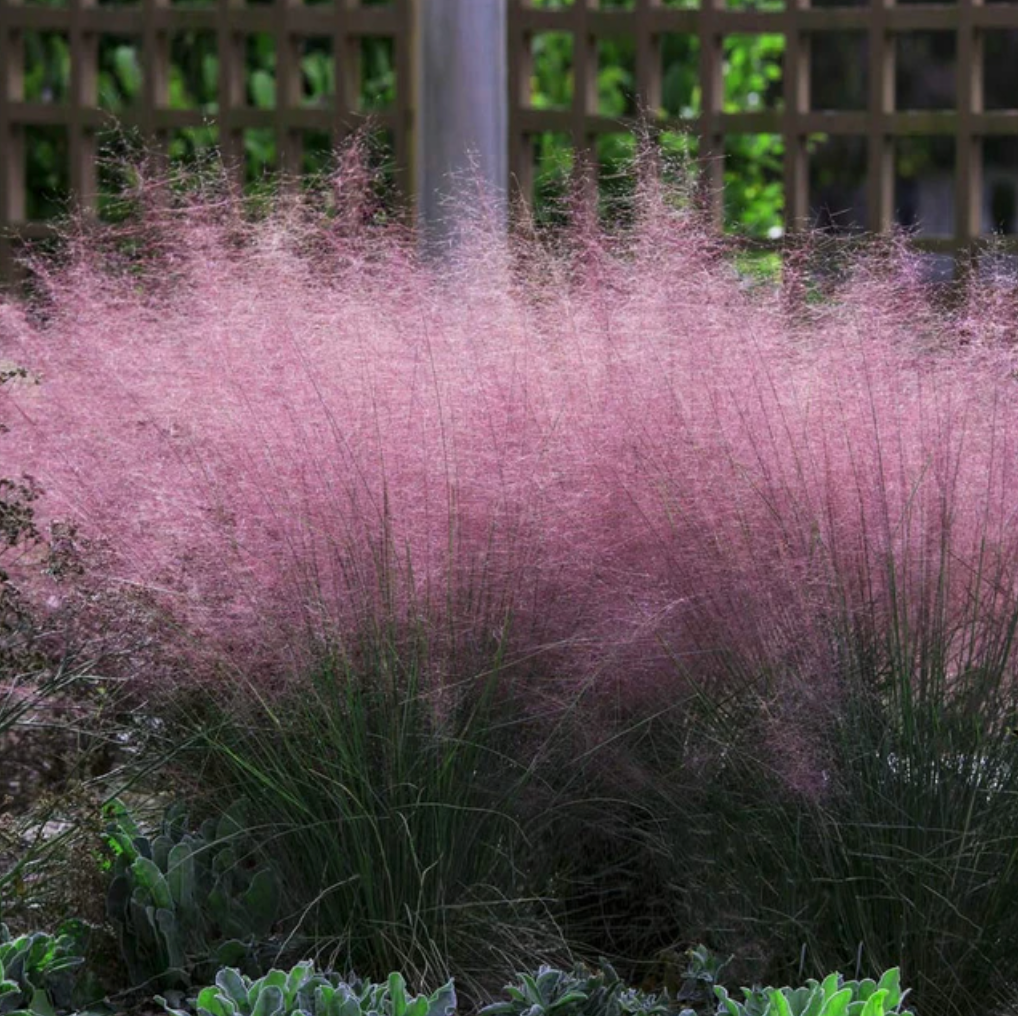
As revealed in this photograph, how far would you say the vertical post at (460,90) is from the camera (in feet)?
17.1

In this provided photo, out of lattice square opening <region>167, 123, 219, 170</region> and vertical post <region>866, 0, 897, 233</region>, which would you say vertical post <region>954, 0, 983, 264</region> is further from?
lattice square opening <region>167, 123, 219, 170</region>

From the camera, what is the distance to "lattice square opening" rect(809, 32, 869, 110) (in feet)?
46.5

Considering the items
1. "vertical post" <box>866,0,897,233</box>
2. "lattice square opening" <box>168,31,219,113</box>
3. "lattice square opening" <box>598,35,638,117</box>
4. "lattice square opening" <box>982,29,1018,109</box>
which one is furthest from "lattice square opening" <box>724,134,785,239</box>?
"lattice square opening" <box>982,29,1018,109</box>

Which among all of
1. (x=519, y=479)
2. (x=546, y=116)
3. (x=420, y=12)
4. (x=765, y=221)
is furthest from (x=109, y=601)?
(x=765, y=221)

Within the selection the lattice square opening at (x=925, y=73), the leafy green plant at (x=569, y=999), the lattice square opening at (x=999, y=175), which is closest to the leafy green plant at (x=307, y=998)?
the leafy green plant at (x=569, y=999)

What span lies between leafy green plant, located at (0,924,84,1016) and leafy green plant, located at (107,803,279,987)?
0.09 metres

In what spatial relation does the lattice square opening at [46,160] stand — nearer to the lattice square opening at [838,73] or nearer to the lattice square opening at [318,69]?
the lattice square opening at [318,69]

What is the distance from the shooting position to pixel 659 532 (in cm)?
265

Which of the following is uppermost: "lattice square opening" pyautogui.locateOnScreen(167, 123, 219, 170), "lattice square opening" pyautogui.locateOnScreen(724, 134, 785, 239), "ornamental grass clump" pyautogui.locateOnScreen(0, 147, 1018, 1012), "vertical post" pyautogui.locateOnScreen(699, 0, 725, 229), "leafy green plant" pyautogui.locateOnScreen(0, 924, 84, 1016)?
"vertical post" pyautogui.locateOnScreen(699, 0, 725, 229)

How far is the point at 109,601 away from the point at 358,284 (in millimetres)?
738

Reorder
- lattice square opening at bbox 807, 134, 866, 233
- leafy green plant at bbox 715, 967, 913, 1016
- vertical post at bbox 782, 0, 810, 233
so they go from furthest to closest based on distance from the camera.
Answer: lattice square opening at bbox 807, 134, 866, 233 → vertical post at bbox 782, 0, 810, 233 → leafy green plant at bbox 715, 967, 913, 1016

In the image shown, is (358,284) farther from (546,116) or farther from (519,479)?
(546,116)

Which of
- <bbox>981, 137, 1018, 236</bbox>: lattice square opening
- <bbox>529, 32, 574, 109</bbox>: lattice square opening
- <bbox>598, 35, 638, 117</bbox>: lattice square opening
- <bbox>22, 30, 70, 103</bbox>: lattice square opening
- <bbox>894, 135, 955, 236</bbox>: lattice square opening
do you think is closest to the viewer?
<bbox>22, 30, 70, 103</bbox>: lattice square opening

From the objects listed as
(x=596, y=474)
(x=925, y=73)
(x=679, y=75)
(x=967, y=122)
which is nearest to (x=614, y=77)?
(x=679, y=75)
